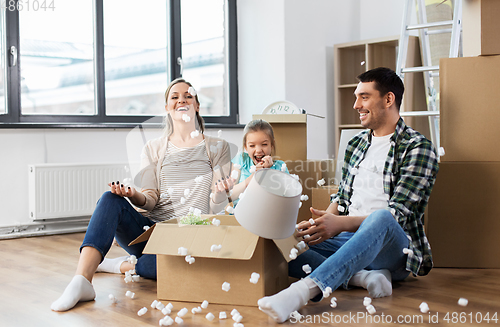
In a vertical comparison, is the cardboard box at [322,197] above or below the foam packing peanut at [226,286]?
above

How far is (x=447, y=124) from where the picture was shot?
2.28m

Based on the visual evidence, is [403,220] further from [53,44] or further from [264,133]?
[53,44]

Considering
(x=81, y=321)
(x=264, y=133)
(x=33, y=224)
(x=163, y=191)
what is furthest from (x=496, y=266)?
(x=33, y=224)

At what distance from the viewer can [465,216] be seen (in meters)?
2.26

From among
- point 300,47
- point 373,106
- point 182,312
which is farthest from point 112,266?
point 300,47

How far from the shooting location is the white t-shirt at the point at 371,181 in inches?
77.0

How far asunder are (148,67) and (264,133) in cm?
221

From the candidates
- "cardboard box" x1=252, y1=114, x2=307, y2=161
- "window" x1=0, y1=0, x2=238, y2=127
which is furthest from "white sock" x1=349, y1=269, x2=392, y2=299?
"window" x1=0, y1=0, x2=238, y2=127

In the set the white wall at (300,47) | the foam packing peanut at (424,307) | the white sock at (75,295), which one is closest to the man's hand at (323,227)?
the foam packing peanut at (424,307)

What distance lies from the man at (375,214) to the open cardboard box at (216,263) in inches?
5.7

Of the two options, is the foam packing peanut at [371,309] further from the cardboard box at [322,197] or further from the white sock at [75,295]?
the cardboard box at [322,197]

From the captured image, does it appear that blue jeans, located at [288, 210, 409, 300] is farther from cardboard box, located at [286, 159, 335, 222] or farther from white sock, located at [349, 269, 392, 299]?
cardboard box, located at [286, 159, 335, 222]

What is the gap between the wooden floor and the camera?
1.52 metres

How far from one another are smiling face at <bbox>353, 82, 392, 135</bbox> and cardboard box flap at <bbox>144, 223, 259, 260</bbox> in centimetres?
73
